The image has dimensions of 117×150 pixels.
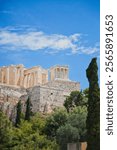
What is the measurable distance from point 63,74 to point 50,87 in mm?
1735

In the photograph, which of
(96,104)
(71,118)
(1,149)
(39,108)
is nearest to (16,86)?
(39,108)

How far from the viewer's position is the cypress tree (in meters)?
6.42

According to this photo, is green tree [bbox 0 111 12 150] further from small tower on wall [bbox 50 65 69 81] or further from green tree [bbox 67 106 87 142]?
small tower on wall [bbox 50 65 69 81]

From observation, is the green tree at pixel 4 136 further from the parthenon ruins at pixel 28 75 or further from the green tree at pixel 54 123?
the parthenon ruins at pixel 28 75

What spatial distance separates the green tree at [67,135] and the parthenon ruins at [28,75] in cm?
1347

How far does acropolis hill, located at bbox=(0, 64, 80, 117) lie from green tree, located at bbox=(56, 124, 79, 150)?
9164mm

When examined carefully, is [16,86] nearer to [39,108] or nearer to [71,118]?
[39,108]

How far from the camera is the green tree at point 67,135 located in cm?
1002

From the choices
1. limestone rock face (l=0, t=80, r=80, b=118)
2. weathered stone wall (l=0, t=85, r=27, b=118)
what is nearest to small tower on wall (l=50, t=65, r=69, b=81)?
limestone rock face (l=0, t=80, r=80, b=118)

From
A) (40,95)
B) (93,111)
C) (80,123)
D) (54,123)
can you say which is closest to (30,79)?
(40,95)

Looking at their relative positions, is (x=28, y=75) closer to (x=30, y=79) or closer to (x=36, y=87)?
(x=30, y=79)

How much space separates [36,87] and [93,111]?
15.5m

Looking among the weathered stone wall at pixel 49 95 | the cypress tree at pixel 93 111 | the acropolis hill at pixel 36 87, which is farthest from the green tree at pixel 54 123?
the weathered stone wall at pixel 49 95

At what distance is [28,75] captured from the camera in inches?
1011
